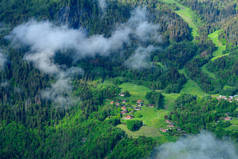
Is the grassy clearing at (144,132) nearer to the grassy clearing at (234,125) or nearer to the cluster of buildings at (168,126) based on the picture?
the cluster of buildings at (168,126)

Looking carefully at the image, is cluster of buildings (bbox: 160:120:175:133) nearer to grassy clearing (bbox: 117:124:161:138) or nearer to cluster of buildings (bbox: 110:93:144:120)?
grassy clearing (bbox: 117:124:161:138)

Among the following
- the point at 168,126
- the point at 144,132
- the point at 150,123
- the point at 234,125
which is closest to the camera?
the point at 234,125

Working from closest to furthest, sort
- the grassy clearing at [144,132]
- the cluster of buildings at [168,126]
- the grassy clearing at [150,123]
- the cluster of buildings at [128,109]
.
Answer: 1. the grassy clearing at [144,132]
2. the cluster of buildings at [168,126]
3. the grassy clearing at [150,123]
4. the cluster of buildings at [128,109]

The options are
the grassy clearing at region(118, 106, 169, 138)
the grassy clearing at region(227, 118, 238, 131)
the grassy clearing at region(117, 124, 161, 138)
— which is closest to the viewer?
the grassy clearing at region(227, 118, 238, 131)

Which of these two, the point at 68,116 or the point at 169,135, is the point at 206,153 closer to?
the point at 169,135

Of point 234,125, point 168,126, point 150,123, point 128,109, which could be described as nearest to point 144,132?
point 150,123

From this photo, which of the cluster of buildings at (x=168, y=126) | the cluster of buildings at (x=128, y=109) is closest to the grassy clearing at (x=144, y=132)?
the cluster of buildings at (x=168, y=126)

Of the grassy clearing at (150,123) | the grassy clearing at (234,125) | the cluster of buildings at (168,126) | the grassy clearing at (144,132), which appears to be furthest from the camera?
the grassy clearing at (150,123)

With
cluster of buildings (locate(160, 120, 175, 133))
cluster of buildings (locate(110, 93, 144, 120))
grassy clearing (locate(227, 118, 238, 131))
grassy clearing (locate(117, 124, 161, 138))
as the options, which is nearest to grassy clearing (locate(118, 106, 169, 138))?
grassy clearing (locate(117, 124, 161, 138))

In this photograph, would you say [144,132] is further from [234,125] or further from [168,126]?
[234,125]

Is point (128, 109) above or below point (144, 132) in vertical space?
above

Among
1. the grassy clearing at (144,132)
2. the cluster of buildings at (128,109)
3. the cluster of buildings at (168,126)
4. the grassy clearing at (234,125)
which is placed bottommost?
the grassy clearing at (144,132)

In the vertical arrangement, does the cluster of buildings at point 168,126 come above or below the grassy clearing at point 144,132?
above
